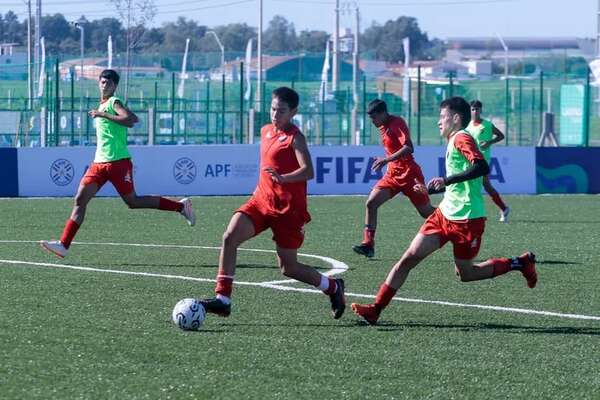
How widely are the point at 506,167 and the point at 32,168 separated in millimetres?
10005

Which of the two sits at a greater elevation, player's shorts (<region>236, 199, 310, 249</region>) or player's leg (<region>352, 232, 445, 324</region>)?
player's shorts (<region>236, 199, 310, 249</region>)

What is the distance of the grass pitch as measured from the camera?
7590 mm

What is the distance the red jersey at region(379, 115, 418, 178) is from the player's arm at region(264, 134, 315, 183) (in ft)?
16.2

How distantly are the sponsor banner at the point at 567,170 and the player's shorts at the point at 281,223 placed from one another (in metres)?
19.8

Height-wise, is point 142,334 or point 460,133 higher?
point 460,133

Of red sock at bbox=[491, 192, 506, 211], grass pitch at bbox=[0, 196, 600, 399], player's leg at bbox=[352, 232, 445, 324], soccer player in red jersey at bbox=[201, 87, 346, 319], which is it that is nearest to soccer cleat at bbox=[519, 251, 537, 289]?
grass pitch at bbox=[0, 196, 600, 399]

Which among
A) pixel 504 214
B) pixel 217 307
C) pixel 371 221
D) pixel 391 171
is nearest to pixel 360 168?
pixel 504 214

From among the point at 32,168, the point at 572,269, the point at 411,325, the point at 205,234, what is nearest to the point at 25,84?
the point at 32,168

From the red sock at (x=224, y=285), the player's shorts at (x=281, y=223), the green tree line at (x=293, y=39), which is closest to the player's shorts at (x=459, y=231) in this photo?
the player's shorts at (x=281, y=223)

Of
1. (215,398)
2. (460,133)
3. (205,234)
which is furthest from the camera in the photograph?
(205,234)

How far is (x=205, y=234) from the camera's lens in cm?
1797

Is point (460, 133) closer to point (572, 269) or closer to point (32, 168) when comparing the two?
point (572, 269)

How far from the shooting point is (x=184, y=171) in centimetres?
2708

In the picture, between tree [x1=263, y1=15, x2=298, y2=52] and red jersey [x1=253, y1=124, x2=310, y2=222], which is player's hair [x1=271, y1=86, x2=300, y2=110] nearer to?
red jersey [x1=253, y1=124, x2=310, y2=222]
